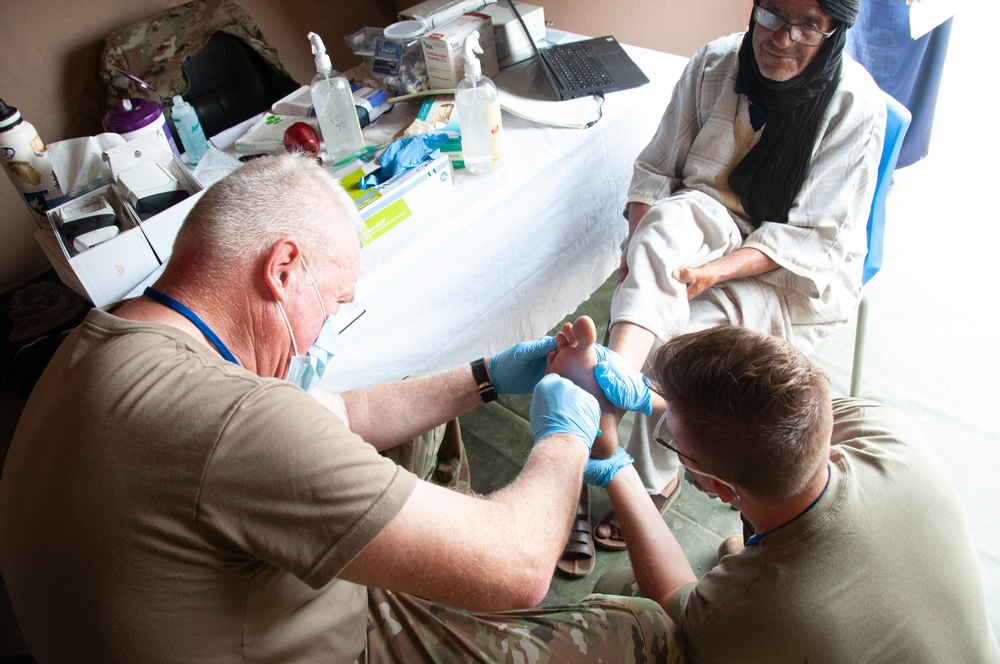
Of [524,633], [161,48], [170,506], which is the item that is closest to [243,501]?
[170,506]

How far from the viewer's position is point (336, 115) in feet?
5.61

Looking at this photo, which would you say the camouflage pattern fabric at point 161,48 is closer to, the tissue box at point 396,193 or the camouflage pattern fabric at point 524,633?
the tissue box at point 396,193

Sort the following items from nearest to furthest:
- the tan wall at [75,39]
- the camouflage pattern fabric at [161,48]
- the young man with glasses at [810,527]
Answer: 1. the young man with glasses at [810,527]
2. the camouflage pattern fabric at [161,48]
3. the tan wall at [75,39]

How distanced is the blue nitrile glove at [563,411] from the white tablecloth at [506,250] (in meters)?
0.44

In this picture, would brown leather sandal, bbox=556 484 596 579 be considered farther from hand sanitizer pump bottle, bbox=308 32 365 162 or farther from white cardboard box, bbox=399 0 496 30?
white cardboard box, bbox=399 0 496 30

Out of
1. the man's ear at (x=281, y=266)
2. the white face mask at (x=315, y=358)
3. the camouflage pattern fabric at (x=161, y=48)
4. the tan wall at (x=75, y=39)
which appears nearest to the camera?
the man's ear at (x=281, y=266)

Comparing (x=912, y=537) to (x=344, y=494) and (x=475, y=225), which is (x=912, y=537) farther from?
(x=475, y=225)

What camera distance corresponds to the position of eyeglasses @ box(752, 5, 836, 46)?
1.37 m

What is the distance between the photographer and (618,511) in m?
1.24

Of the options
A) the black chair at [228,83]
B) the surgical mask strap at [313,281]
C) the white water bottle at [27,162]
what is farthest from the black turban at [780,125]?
the black chair at [228,83]

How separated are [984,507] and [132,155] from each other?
220cm

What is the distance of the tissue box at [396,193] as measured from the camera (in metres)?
1.46

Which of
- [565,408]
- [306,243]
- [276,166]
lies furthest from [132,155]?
[565,408]

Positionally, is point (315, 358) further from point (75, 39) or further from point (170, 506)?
point (75, 39)
